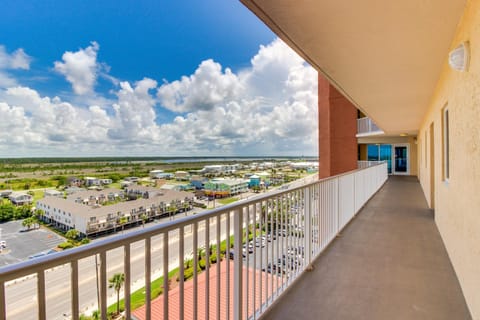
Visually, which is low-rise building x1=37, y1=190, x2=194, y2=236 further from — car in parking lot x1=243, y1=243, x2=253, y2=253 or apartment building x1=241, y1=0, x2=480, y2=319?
apartment building x1=241, y1=0, x2=480, y2=319

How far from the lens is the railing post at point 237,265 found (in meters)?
1.76

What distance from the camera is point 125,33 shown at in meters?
10.5

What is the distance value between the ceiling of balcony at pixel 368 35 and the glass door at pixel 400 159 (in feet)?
47.5

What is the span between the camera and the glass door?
642 inches

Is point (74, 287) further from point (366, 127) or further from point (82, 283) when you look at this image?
point (366, 127)

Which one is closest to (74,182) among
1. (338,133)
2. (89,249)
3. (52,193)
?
(52,193)

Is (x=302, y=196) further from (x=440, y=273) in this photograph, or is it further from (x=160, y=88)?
(x=160, y=88)

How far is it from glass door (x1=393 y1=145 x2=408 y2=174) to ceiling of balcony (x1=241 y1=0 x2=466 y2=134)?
14481 millimetres

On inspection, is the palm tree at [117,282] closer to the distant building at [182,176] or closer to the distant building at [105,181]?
the distant building at [105,181]

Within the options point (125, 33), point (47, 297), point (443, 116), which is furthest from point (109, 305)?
point (125, 33)

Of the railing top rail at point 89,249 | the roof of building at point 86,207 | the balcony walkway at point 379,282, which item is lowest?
the balcony walkway at point 379,282

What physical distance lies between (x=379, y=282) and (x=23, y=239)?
3.41m

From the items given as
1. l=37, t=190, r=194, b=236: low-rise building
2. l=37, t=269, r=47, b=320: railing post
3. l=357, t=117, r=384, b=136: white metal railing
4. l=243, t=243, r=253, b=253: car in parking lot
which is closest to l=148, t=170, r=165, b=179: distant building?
l=37, t=190, r=194, b=236: low-rise building

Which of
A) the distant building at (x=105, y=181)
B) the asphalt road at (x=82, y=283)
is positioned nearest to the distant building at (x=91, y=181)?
the distant building at (x=105, y=181)
